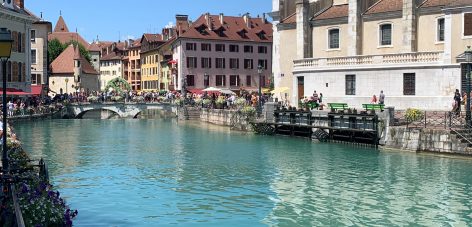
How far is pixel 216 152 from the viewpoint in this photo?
118 ft

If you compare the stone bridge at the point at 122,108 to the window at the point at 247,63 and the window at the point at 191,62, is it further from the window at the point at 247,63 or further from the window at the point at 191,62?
the window at the point at 247,63

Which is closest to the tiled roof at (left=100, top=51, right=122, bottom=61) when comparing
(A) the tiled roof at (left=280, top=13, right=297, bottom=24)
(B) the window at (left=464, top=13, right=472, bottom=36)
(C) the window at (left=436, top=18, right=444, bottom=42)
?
(A) the tiled roof at (left=280, top=13, right=297, bottom=24)

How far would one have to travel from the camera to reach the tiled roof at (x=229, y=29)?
307ft

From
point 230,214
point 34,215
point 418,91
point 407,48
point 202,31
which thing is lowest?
point 230,214

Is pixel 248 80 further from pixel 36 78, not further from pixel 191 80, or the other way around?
pixel 36 78

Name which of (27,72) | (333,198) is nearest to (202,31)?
(27,72)

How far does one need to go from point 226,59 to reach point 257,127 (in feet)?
158

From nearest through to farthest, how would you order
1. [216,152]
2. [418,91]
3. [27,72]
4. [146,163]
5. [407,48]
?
[146,163], [216,152], [418,91], [407,48], [27,72]

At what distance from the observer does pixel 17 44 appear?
61.2 meters

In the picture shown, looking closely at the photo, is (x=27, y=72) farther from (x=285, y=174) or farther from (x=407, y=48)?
(x=285, y=174)

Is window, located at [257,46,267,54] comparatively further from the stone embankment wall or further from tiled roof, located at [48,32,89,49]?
the stone embankment wall

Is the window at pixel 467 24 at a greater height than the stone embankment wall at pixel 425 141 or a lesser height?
greater

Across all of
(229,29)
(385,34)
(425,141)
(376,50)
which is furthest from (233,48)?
(425,141)

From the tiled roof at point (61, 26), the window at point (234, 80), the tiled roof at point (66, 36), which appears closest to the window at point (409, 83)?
the window at point (234, 80)
